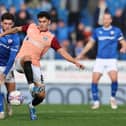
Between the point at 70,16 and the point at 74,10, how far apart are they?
628mm

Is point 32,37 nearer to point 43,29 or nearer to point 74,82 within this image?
point 43,29

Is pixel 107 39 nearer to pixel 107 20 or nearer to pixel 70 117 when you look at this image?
pixel 107 20

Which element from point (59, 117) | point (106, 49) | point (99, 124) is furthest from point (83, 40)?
point (99, 124)

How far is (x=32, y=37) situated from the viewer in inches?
537

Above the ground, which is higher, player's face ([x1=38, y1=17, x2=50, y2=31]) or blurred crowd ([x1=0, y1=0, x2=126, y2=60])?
player's face ([x1=38, y1=17, x2=50, y2=31])

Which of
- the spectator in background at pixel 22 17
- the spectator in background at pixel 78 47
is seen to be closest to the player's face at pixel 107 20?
the spectator in background at pixel 78 47

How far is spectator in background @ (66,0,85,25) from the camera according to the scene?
24.6m

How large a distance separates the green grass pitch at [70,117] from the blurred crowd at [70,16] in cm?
567

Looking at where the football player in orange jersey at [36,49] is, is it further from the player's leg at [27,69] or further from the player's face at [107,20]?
the player's face at [107,20]

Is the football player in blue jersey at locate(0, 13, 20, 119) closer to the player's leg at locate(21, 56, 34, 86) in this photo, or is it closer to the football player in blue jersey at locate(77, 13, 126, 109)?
the player's leg at locate(21, 56, 34, 86)

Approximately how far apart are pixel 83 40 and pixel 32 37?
10015mm

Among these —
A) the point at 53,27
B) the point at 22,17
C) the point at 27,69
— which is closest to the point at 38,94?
the point at 27,69

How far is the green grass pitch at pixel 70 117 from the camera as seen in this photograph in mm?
13016

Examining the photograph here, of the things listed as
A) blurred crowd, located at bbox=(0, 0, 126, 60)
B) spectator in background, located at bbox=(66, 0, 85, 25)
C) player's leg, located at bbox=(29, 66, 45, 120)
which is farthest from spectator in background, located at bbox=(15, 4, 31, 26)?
player's leg, located at bbox=(29, 66, 45, 120)
